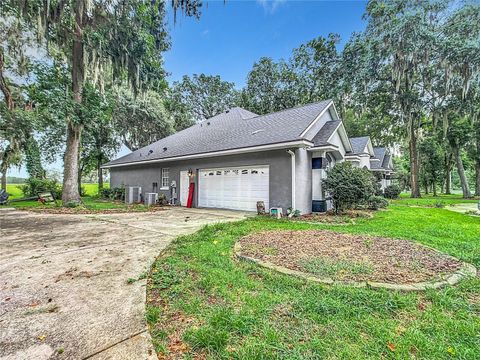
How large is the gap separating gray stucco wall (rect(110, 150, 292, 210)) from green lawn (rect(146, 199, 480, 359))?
18.8ft

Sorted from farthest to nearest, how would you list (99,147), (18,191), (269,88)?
(269,88), (18,191), (99,147)

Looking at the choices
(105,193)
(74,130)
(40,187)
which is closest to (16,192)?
(40,187)

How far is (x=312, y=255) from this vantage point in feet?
12.6

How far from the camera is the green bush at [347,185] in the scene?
8.37 meters

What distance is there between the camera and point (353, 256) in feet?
12.5

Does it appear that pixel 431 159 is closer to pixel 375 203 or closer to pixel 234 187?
pixel 375 203

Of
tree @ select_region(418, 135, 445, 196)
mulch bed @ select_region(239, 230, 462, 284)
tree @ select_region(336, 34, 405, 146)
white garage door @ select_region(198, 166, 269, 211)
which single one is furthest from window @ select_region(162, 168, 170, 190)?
tree @ select_region(418, 135, 445, 196)

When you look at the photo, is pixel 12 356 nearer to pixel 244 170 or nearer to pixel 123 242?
pixel 123 242

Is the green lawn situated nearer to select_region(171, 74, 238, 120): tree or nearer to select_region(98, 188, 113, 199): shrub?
select_region(98, 188, 113, 199): shrub

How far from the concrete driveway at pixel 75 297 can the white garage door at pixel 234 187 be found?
205 inches

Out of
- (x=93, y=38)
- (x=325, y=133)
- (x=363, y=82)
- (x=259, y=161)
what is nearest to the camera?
(x=93, y=38)

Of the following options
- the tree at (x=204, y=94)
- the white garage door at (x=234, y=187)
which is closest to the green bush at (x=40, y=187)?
the white garage door at (x=234, y=187)

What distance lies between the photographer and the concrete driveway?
181cm

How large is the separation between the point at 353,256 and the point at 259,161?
6.16 meters
